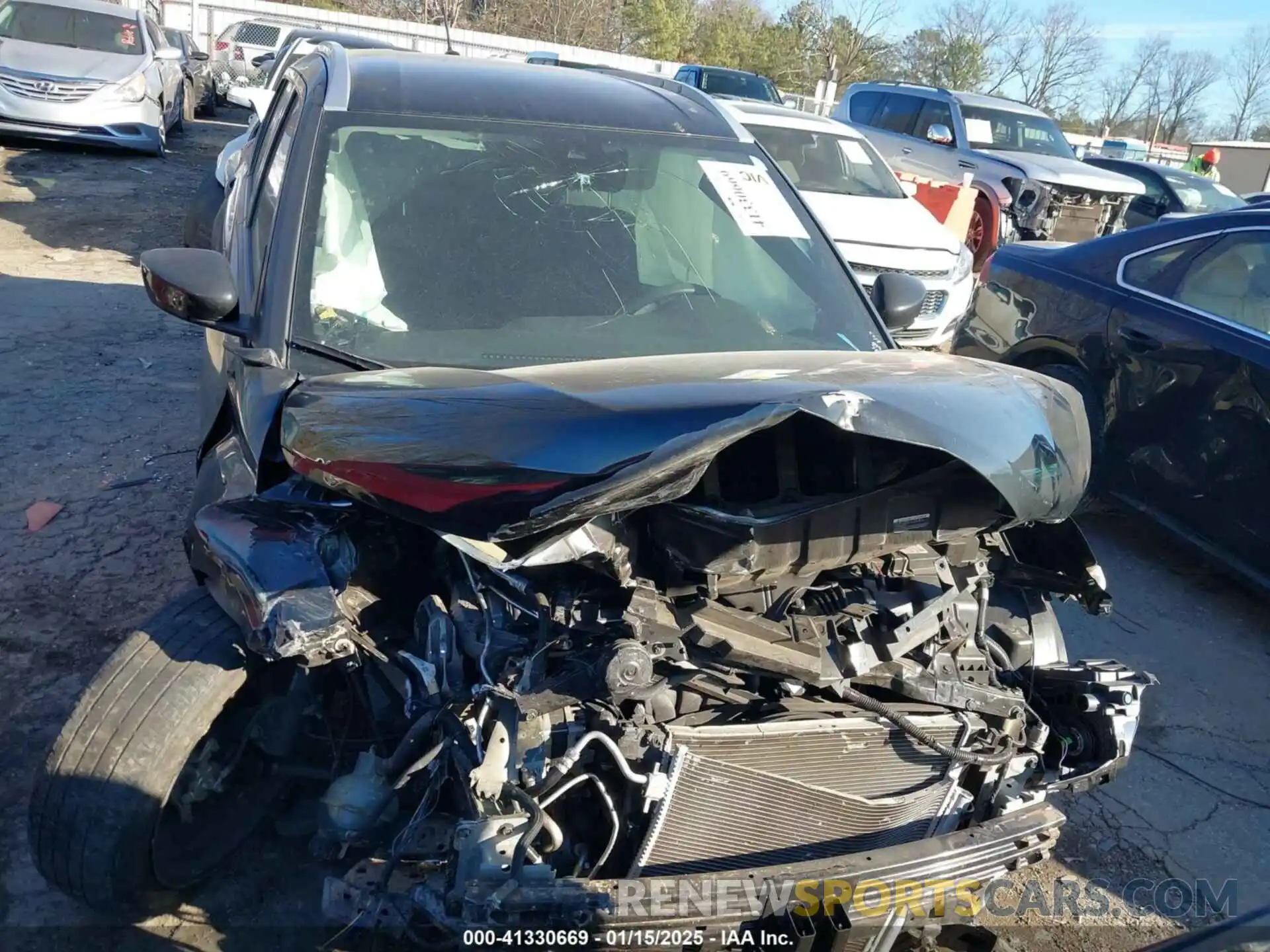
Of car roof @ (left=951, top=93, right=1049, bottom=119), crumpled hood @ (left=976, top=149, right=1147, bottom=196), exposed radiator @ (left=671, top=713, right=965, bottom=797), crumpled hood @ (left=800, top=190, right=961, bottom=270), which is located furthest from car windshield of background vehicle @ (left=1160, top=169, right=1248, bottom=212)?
exposed radiator @ (left=671, top=713, right=965, bottom=797)

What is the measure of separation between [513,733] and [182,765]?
A: 0.90 m

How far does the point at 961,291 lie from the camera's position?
7.56m

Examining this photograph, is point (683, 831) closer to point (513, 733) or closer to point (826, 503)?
point (513, 733)

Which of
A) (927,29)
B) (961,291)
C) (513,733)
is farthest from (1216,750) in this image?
(927,29)

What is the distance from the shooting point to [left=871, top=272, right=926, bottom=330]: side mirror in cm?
337

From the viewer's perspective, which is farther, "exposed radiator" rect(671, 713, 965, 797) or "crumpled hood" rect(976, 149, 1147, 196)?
"crumpled hood" rect(976, 149, 1147, 196)

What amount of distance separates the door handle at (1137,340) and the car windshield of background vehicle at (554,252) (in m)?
2.20

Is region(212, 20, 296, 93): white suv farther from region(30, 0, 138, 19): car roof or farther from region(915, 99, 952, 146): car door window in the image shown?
region(915, 99, 952, 146): car door window

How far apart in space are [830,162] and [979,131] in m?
A: 4.60

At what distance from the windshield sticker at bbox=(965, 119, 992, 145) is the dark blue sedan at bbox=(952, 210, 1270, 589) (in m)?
7.11

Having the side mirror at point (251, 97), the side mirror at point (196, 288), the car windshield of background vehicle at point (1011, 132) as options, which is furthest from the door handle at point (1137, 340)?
the car windshield of background vehicle at point (1011, 132)

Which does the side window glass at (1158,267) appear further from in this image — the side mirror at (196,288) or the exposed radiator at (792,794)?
the side mirror at (196,288)

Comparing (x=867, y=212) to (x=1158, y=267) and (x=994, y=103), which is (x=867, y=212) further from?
(x=994, y=103)

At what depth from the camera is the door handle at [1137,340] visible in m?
4.71
